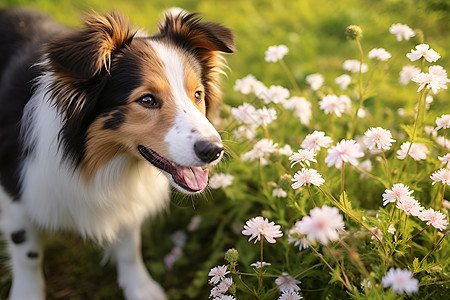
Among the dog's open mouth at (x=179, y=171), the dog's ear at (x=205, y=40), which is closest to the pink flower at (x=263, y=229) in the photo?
the dog's open mouth at (x=179, y=171)

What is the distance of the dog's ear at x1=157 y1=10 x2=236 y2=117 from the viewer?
256 centimetres

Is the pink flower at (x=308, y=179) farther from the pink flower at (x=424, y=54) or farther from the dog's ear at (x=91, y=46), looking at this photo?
the dog's ear at (x=91, y=46)

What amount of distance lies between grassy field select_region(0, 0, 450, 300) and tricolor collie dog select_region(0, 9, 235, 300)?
0.84 ft

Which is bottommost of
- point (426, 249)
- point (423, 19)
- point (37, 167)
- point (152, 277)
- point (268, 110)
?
point (152, 277)

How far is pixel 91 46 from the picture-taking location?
82.7 inches

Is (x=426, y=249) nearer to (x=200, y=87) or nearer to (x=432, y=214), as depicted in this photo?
(x=432, y=214)

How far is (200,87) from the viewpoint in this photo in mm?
2559

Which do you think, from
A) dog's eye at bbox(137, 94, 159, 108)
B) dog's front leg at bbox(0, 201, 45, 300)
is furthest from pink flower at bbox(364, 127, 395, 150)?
dog's front leg at bbox(0, 201, 45, 300)

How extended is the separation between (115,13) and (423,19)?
3.46 m

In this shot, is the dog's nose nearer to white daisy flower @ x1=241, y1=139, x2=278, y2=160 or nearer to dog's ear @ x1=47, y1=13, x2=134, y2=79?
white daisy flower @ x1=241, y1=139, x2=278, y2=160

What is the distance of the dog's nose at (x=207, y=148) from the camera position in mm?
2094

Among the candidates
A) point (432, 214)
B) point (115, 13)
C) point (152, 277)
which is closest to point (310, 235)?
point (432, 214)

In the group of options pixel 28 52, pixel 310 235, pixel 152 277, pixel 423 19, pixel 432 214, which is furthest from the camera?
pixel 423 19

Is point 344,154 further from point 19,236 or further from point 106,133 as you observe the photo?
point 19,236
